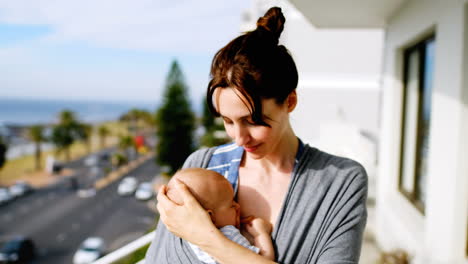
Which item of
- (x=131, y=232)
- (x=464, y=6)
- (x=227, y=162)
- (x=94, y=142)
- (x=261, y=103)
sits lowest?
(x=131, y=232)

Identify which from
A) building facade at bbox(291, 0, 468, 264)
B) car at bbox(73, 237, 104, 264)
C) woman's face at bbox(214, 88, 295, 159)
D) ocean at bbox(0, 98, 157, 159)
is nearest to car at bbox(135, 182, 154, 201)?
car at bbox(73, 237, 104, 264)

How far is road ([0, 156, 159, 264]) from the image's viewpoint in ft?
117

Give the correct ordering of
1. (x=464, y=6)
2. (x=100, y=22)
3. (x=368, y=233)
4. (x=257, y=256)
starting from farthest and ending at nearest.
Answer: (x=100, y=22) < (x=368, y=233) < (x=464, y=6) < (x=257, y=256)

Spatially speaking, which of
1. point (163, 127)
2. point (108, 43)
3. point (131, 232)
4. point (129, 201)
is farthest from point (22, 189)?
point (108, 43)

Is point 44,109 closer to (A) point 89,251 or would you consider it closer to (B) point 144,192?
(B) point 144,192

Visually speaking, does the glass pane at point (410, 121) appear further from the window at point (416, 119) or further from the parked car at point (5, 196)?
the parked car at point (5, 196)

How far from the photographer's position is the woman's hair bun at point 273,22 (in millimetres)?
910

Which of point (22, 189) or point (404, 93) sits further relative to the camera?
point (22, 189)

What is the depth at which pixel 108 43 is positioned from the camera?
87.4 metres

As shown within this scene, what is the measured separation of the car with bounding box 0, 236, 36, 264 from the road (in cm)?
84

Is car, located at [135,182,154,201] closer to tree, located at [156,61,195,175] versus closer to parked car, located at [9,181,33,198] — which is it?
parked car, located at [9,181,33,198]

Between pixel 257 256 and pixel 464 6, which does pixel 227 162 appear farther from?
pixel 464 6

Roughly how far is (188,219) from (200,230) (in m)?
0.04

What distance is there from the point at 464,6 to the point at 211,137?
87.9 ft
